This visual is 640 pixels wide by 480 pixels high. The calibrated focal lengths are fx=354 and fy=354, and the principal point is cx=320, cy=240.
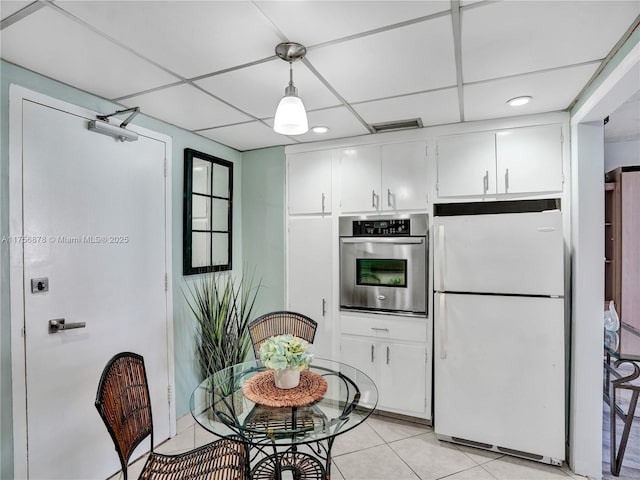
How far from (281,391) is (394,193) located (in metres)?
1.92

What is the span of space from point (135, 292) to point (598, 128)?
332cm

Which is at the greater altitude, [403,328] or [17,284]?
[17,284]

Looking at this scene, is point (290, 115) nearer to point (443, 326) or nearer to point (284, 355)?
point (284, 355)

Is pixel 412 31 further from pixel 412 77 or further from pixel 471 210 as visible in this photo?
pixel 471 210

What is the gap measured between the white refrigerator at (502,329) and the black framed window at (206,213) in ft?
6.42

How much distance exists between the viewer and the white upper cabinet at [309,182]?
3.32 metres

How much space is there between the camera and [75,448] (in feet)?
6.95

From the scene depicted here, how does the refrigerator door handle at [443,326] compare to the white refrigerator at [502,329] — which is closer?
the white refrigerator at [502,329]

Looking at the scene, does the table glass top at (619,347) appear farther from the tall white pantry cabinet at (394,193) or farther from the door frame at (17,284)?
the door frame at (17,284)

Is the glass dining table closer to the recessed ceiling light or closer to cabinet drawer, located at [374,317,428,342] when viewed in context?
cabinet drawer, located at [374,317,428,342]

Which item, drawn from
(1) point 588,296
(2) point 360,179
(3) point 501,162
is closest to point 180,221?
(2) point 360,179

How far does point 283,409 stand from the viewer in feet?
5.41

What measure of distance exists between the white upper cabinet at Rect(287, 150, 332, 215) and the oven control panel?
35 cm

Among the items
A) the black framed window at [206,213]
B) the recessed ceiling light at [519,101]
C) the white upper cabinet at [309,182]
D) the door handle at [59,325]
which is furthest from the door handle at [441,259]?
the door handle at [59,325]
